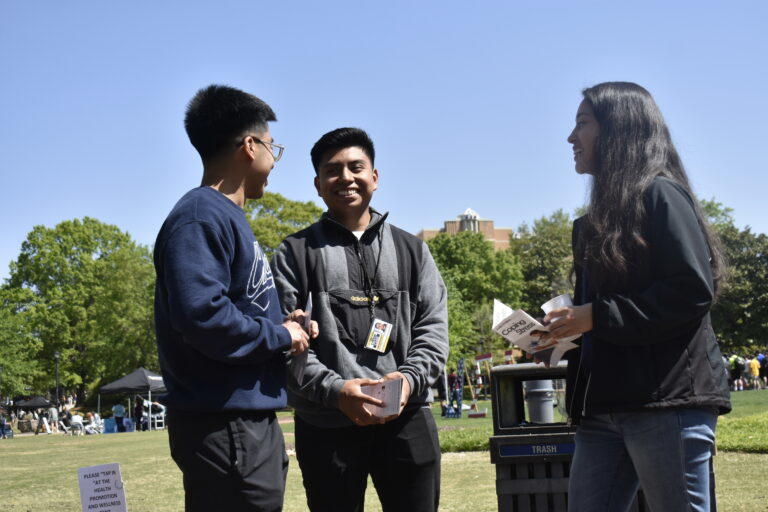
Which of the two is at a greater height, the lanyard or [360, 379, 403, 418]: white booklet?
the lanyard

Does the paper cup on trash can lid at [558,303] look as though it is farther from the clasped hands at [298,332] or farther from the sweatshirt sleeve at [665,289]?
the clasped hands at [298,332]

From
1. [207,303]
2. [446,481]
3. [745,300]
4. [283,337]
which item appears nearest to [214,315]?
[207,303]

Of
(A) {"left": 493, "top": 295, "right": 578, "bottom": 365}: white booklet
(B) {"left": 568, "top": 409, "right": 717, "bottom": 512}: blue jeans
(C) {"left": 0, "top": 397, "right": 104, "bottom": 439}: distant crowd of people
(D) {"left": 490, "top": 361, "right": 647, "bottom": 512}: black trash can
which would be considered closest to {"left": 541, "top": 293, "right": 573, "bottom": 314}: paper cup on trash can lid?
(A) {"left": 493, "top": 295, "right": 578, "bottom": 365}: white booklet

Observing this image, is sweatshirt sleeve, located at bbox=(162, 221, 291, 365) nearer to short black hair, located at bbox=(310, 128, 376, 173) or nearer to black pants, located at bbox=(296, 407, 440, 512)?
black pants, located at bbox=(296, 407, 440, 512)

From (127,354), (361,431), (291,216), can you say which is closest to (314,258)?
(361,431)

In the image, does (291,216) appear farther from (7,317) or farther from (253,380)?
(253,380)

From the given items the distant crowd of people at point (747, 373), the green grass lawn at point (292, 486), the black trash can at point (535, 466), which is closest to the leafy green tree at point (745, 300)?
the distant crowd of people at point (747, 373)

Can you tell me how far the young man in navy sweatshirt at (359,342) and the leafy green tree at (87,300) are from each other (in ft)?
168

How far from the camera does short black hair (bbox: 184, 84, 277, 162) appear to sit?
3.40 metres

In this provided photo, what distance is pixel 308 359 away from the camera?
369 centimetres

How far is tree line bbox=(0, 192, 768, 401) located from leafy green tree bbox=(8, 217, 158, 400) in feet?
0.25

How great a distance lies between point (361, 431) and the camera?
3.76m

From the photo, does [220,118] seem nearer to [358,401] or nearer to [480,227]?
[358,401]

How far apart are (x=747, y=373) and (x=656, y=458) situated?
42.5 metres
